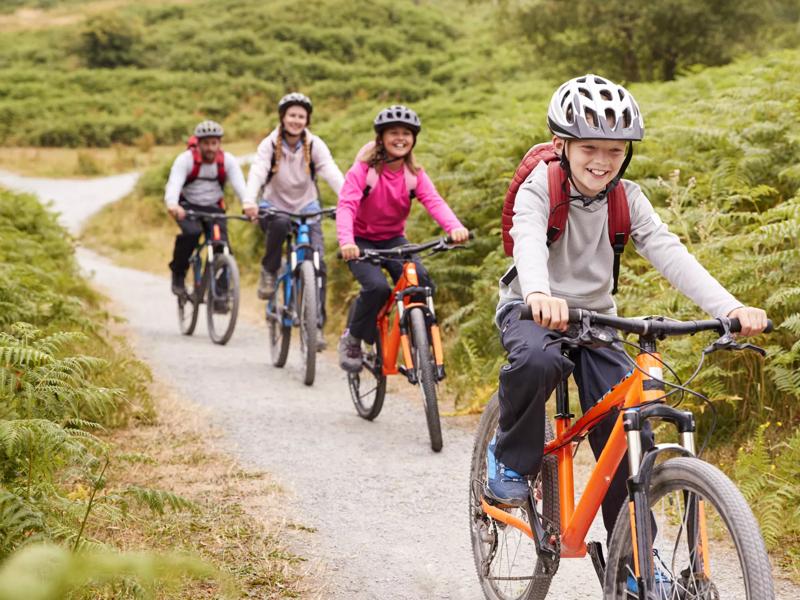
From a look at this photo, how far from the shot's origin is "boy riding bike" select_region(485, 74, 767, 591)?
11.0ft

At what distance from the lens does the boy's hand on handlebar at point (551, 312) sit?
2982 mm

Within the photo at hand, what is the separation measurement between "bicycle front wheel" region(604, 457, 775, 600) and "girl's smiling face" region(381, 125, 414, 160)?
436 cm

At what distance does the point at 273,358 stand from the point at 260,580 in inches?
215

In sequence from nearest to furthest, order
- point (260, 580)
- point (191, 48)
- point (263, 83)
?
point (260, 580)
point (263, 83)
point (191, 48)

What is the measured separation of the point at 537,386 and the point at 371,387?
4476mm

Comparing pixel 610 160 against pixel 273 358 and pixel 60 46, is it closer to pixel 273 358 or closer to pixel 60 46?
pixel 273 358

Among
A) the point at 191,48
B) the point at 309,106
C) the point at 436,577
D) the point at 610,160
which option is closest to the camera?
the point at 610,160

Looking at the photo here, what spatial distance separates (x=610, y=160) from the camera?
11.5 ft

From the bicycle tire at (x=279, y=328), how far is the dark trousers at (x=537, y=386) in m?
5.69

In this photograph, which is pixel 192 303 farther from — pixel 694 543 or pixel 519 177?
pixel 694 543

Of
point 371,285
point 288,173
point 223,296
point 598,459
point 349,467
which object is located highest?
point 288,173

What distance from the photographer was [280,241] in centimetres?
935

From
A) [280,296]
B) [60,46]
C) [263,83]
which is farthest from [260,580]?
[60,46]

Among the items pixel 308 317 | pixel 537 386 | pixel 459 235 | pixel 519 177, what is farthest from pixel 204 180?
pixel 537 386
